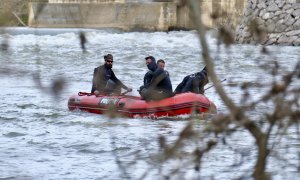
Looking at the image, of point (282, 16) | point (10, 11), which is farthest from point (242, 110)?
point (282, 16)

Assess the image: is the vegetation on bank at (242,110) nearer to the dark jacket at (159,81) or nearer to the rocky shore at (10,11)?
the rocky shore at (10,11)

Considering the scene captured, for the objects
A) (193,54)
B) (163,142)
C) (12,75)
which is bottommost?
→ (193,54)

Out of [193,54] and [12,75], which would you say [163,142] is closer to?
[12,75]

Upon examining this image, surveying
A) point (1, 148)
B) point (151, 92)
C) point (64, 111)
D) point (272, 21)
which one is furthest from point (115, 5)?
point (151, 92)

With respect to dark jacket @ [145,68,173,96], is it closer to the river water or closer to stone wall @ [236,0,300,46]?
the river water

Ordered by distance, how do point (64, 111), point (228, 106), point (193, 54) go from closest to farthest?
point (228, 106), point (64, 111), point (193, 54)

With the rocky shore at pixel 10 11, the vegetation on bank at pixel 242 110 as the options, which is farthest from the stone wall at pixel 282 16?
the vegetation on bank at pixel 242 110

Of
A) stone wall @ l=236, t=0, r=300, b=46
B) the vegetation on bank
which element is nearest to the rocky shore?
the vegetation on bank

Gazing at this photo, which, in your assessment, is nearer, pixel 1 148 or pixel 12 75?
pixel 12 75

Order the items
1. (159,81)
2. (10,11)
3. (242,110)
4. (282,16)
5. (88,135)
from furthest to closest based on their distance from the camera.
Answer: (282,16) < (88,135) < (159,81) < (10,11) < (242,110)

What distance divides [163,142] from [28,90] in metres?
Answer: 17.9

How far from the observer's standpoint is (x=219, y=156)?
32.8 feet

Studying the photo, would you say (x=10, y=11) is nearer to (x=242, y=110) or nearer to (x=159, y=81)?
(x=159, y=81)

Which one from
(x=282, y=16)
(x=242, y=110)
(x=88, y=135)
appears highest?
(x=242, y=110)
